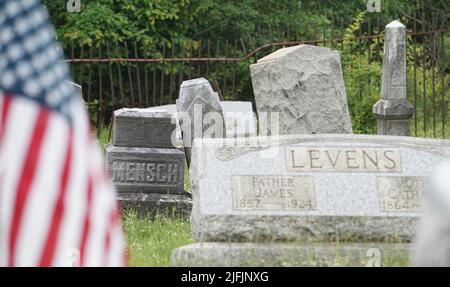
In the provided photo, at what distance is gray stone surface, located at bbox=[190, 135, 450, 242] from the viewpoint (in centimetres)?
637

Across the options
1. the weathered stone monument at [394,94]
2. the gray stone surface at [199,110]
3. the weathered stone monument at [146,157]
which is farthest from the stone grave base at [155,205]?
the weathered stone monument at [394,94]

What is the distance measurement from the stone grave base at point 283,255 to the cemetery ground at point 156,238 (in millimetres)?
31

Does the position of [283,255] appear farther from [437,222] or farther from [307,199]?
[437,222]

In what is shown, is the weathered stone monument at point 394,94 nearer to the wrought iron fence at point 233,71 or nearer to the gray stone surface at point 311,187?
the wrought iron fence at point 233,71

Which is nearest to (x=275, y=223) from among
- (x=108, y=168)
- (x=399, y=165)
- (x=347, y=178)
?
(x=347, y=178)

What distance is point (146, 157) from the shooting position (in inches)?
360

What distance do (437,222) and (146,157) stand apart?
7.42 meters

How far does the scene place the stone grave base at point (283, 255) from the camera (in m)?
6.15

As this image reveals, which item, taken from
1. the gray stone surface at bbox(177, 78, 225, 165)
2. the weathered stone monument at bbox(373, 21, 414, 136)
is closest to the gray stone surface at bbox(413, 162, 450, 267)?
the gray stone surface at bbox(177, 78, 225, 165)

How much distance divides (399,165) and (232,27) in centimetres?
1135

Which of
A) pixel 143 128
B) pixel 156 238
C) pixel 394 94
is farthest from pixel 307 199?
pixel 394 94

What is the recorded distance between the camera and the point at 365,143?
6996mm

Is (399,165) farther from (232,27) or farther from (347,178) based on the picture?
(232,27)
